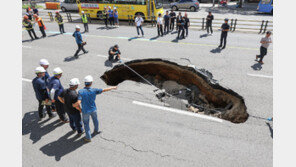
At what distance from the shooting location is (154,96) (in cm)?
671

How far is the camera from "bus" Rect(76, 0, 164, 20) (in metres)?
16.5

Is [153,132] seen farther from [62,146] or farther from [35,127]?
[35,127]

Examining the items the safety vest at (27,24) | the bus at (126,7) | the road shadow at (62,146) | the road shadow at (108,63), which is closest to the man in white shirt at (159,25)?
the bus at (126,7)

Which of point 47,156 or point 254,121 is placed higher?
point 254,121

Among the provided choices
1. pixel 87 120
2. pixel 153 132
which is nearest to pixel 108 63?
pixel 87 120

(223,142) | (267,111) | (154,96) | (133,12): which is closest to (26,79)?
(154,96)

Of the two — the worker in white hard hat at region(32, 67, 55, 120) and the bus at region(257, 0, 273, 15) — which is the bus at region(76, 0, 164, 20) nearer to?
the worker in white hard hat at region(32, 67, 55, 120)

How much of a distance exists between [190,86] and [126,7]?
41.5 ft

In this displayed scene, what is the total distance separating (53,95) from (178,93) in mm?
4849

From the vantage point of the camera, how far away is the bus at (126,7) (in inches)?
648

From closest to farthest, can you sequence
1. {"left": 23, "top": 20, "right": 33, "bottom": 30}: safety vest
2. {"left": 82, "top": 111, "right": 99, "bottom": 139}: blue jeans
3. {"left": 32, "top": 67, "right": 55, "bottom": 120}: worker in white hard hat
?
{"left": 82, "top": 111, "right": 99, "bottom": 139}: blue jeans, {"left": 32, "top": 67, "right": 55, "bottom": 120}: worker in white hard hat, {"left": 23, "top": 20, "right": 33, "bottom": 30}: safety vest

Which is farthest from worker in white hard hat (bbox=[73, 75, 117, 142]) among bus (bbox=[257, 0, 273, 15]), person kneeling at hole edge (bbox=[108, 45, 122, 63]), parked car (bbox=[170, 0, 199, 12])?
bus (bbox=[257, 0, 273, 15])

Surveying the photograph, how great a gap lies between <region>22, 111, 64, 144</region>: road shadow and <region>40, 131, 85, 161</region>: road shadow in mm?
529

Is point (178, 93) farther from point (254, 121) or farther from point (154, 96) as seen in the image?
point (254, 121)
